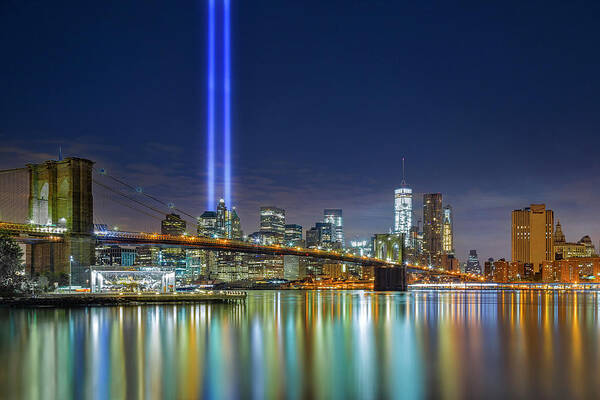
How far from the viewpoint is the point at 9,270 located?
50188 mm

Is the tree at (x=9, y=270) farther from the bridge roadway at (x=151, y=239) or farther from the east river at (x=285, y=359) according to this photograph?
the east river at (x=285, y=359)

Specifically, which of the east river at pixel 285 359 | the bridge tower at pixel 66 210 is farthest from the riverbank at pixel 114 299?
the east river at pixel 285 359

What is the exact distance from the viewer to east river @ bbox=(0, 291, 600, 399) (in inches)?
708

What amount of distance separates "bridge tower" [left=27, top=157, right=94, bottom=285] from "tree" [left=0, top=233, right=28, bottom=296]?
5.87 metres

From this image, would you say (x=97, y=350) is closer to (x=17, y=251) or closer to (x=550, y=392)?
(x=550, y=392)

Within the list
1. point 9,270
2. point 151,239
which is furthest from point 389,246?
point 9,270

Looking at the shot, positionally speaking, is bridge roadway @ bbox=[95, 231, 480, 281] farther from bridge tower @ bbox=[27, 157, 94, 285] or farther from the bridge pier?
the bridge pier

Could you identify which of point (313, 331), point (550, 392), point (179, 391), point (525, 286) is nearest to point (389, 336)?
point (313, 331)

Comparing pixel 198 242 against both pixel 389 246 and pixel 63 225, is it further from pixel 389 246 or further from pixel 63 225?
pixel 389 246

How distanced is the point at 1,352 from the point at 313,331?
1605cm

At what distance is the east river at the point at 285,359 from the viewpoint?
17984mm

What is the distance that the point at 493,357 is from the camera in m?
25.4

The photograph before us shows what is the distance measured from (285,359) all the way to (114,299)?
31616mm

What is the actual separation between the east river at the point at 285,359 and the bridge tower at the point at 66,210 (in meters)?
17.7
